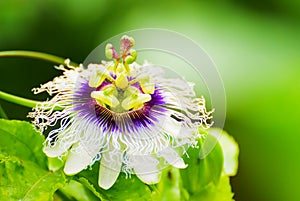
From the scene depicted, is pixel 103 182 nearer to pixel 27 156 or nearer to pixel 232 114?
pixel 27 156

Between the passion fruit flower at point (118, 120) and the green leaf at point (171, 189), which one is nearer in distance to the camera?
the passion fruit flower at point (118, 120)

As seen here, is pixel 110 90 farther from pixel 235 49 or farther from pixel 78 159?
pixel 235 49

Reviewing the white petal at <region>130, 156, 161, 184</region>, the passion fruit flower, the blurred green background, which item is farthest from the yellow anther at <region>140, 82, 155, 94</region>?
the blurred green background

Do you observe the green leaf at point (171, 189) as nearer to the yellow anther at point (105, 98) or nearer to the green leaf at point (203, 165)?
the green leaf at point (203, 165)

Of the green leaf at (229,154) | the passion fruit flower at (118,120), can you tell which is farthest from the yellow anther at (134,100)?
the green leaf at (229,154)

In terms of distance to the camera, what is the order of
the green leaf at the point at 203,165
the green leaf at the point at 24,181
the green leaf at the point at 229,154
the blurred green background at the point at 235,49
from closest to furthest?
the green leaf at the point at 24,181 → the green leaf at the point at 203,165 → the green leaf at the point at 229,154 → the blurred green background at the point at 235,49

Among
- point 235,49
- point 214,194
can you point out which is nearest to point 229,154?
point 214,194

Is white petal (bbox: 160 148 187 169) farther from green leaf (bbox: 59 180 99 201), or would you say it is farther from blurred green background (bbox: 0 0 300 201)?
blurred green background (bbox: 0 0 300 201)
